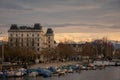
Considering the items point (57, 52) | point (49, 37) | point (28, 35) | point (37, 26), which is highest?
point (37, 26)

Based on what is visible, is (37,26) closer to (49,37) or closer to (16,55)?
(49,37)

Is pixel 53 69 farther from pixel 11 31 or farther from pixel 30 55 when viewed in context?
pixel 11 31

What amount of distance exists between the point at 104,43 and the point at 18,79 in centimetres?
11670

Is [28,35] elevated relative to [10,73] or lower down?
elevated

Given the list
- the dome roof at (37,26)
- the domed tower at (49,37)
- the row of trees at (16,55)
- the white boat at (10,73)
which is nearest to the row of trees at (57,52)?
the row of trees at (16,55)

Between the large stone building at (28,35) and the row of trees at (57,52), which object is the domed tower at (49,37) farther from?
the large stone building at (28,35)

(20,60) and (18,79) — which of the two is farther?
(20,60)

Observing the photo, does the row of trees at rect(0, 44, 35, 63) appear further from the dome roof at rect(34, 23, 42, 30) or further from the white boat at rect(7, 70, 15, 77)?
the dome roof at rect(34, 23, 42, 30)

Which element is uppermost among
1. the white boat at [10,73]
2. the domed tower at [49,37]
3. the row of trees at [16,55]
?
the domed tower at [49,37]

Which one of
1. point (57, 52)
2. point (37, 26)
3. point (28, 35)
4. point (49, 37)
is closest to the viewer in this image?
point (57, 52)

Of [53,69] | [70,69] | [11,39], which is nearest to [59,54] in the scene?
[11,39]

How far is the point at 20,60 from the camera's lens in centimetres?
10694

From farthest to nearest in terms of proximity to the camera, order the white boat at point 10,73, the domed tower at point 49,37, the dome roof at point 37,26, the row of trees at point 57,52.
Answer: the domed tower at point 49,37, the dome roof at point 37,26, the row of trees at point 57,52, the white boat at point 10,73

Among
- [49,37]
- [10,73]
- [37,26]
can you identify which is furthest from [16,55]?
[49,37]
